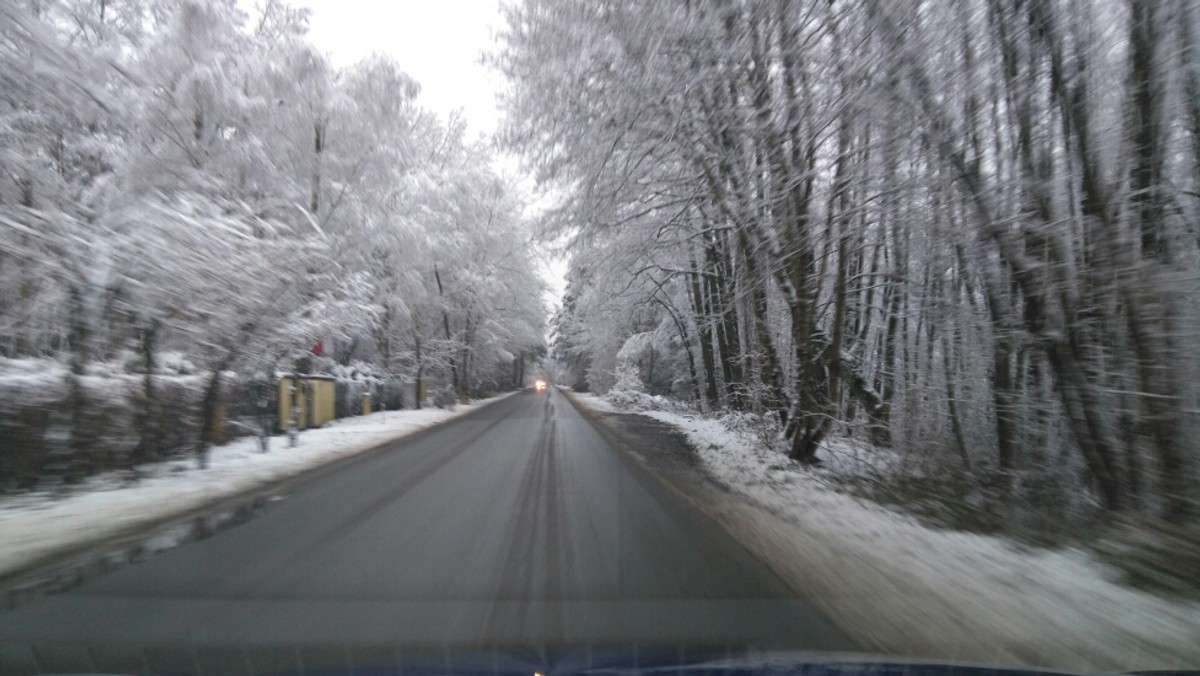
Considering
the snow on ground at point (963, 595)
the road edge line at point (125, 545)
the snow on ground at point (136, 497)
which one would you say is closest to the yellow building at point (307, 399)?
the snow on ground at point (136, 497)

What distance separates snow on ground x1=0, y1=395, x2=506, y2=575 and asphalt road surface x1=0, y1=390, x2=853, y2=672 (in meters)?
1.21

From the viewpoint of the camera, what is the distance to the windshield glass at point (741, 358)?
16.0 feet

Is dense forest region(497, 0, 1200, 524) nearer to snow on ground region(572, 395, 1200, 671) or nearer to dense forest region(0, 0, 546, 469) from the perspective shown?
snow on ground region(572, 395, 1200, 671)

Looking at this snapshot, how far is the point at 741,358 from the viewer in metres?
17.6

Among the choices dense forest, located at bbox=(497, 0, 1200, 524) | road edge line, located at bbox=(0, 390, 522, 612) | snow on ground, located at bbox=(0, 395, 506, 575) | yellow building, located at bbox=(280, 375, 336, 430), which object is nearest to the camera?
road edge line, located at bbox=(0, 390, 522, 612)

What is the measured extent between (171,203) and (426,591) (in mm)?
7702

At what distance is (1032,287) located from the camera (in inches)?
287

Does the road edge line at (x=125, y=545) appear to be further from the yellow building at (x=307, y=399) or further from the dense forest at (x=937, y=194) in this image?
the dense forest at (x=937, y=194)

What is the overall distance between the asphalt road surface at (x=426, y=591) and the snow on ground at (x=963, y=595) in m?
0.41

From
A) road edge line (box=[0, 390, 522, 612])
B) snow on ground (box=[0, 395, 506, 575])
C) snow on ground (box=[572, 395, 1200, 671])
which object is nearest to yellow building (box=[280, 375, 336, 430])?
snow on ground (box=[0, 395, 506, 575])

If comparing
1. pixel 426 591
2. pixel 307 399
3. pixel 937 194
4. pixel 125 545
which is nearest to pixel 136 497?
pixel 125 545

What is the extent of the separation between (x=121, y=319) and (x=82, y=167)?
13.8ft

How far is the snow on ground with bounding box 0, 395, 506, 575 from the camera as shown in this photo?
6875mm

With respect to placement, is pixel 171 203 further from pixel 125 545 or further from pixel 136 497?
pixel 125 545
